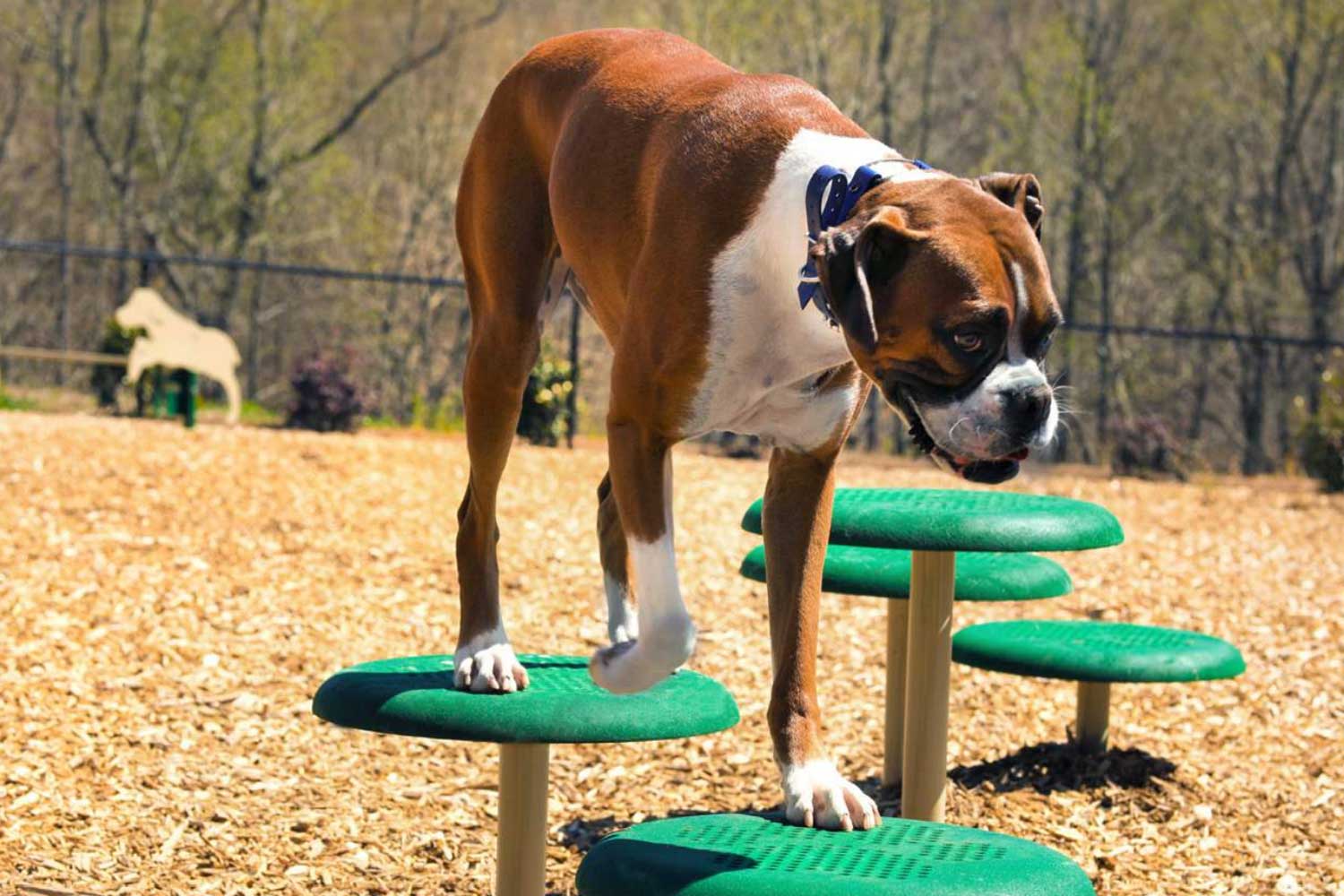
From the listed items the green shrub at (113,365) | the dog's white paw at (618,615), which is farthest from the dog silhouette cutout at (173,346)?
the dog's white paw at (618,615)

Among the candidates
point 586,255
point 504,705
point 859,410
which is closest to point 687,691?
point 504,705

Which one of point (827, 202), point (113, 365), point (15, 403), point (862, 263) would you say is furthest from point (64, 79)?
point (862, 263)

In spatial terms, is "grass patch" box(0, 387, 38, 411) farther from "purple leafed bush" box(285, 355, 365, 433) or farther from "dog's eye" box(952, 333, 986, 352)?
"dog's eye" box(952, 333, 986, 352)

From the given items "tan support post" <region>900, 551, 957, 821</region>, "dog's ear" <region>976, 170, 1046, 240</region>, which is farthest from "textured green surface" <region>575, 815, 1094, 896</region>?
"tan support post" <region>900, 551, 957, 821</region>

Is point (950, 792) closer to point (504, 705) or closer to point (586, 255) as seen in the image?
point (504, 705)

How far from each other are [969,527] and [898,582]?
96 centimetres

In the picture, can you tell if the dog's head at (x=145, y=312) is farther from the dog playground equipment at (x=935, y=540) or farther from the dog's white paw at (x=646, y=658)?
the dog's white paw at (x=646, y=658)

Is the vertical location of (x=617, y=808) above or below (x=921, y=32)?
below

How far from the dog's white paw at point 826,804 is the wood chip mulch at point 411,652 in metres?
1.59

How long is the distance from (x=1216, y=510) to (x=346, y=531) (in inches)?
235

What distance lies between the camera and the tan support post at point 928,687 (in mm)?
4195

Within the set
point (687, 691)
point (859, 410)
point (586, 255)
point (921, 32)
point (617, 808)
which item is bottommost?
point (617, 808)

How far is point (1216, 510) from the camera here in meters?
10.5

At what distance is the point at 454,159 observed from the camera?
22.7 metres
